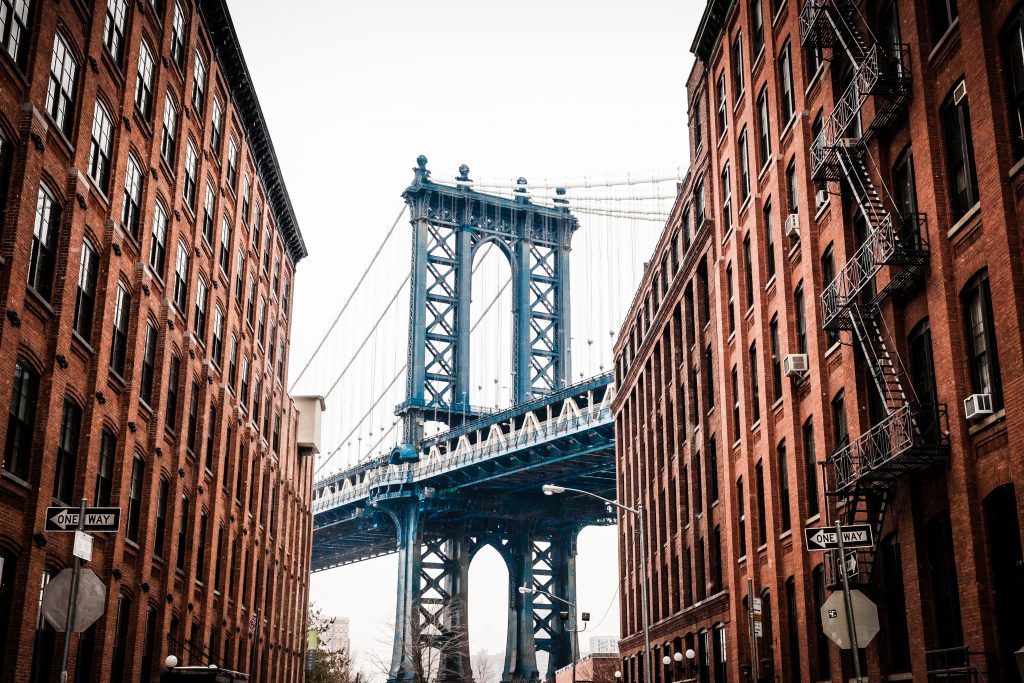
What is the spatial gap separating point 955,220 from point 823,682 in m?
12.5

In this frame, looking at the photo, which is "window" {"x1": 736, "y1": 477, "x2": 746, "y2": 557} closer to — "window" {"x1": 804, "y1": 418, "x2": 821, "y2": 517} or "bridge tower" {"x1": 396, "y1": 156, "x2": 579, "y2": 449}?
Answer: "window" {"x1": 804, "y1": 418, "x2": 821, "y2": 517}

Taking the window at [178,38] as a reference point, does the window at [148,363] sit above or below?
below

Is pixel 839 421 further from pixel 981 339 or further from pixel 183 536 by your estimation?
pixel 183 536

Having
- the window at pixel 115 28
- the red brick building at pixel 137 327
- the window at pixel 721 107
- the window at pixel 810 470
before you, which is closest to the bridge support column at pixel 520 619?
the red brick building at pixel 137 327

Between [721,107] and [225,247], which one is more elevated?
[721,107]

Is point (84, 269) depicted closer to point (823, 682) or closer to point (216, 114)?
point (216, 114)

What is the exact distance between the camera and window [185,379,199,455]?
3991cm

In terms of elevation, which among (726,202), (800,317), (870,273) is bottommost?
(870,273)

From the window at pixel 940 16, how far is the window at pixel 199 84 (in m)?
24.9

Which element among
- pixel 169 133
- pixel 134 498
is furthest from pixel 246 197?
pixel 134 498

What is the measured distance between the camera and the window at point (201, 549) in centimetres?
4081

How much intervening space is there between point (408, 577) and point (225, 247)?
58219 millimetres

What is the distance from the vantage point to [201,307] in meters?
41.6

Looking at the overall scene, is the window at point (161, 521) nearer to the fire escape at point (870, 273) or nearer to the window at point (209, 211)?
the window at point (209, 211)
